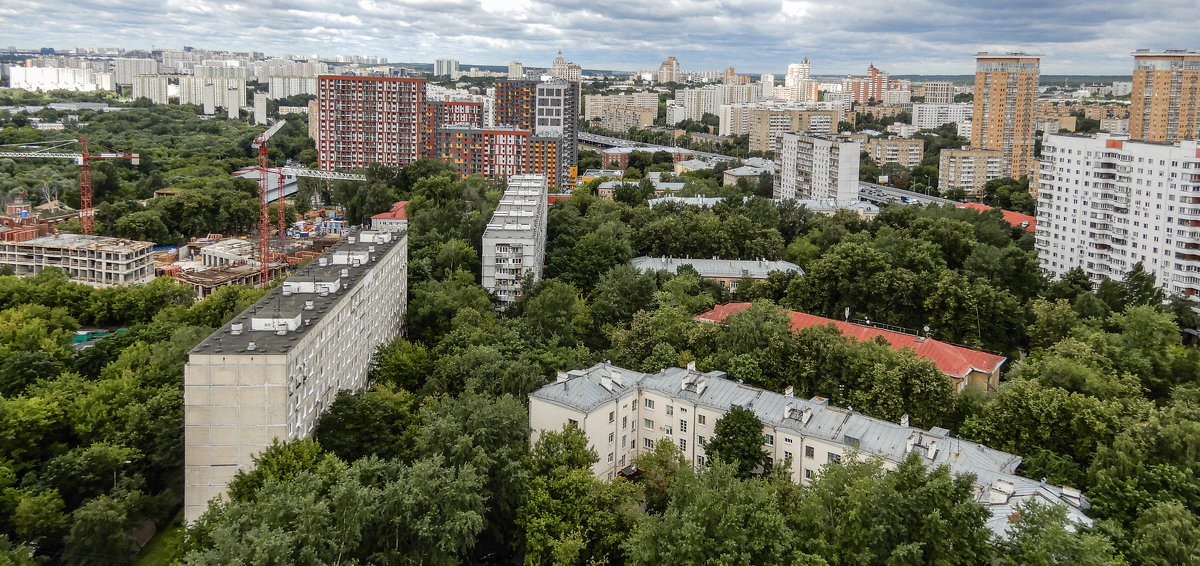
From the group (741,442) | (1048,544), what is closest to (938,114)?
(741,442)

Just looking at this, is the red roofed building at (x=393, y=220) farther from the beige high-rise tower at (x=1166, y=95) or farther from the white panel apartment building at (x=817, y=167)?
the beige high-rise tower at (x=1166, y=95)

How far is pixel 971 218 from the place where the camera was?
43.0 m

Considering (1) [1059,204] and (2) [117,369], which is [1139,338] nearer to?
(1) [1059,204]

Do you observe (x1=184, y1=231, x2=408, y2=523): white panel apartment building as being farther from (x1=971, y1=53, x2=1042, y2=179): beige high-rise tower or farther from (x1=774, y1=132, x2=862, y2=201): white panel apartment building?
(x1=971, y1=53, x2=1042, y2=179): beige high-rise tower

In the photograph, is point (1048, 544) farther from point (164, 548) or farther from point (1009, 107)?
point (1009, 107)

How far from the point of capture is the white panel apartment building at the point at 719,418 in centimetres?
1748

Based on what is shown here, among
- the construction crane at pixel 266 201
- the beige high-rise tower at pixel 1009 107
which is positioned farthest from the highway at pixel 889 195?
the construction crane at pixel 266 201

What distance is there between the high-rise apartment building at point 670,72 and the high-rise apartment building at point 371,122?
399 feet

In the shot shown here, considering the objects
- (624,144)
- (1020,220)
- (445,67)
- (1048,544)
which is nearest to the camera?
(1048,544)

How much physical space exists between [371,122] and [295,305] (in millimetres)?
49259

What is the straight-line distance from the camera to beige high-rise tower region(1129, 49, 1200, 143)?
63000 mm

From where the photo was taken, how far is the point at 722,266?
3691 centimetres

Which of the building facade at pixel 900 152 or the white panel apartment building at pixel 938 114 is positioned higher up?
the white panel apartment building at pixel 938 114

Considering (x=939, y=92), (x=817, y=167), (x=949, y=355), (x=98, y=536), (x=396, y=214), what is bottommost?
(x=98, y=536)
